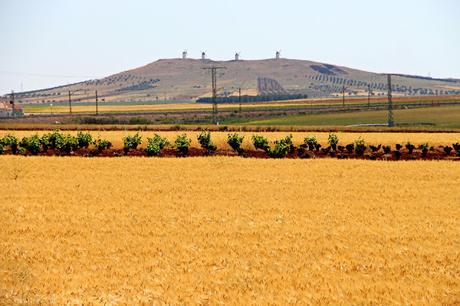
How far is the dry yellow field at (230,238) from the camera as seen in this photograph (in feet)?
55.0

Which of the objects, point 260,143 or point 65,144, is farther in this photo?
point 260,143

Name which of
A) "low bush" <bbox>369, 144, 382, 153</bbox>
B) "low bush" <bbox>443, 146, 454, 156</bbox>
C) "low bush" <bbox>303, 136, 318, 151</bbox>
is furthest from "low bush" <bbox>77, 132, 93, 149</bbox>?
"low bush" <bbox>443, 146, 454, 156</bbox>

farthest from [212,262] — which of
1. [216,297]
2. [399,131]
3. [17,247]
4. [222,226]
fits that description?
[399,131]

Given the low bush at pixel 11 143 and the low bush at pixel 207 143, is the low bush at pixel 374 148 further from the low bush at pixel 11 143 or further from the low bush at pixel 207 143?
the low bush at pixel 11 143

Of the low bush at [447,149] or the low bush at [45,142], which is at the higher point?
the low bush at [45,142]

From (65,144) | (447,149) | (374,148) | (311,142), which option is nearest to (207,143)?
(311,142)

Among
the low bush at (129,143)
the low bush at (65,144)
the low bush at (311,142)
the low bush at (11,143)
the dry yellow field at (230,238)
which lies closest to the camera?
the dry yellow field at (230,238)

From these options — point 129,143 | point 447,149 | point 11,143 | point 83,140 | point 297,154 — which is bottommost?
point 297,154

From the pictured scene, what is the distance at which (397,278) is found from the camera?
17859mm

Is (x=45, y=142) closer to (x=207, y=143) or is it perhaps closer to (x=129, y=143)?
(x=129, y=143)

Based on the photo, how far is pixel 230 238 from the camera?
74.2ft

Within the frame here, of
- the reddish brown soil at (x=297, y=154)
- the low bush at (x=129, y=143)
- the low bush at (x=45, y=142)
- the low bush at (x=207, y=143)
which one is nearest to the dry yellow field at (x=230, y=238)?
the reddish brown soil at (x=297, y=154)

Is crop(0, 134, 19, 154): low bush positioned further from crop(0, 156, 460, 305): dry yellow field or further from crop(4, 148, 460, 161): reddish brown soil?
crop(0, 156, 460, 305): dry yellow field

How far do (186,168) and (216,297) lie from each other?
26849 mm
